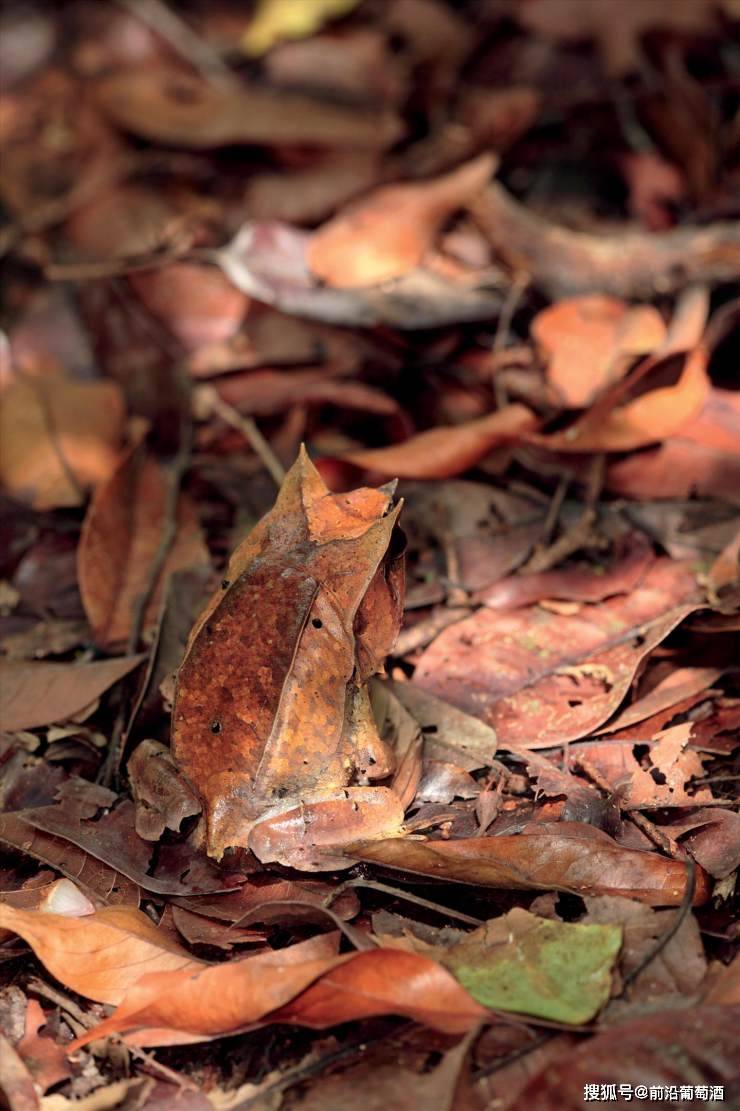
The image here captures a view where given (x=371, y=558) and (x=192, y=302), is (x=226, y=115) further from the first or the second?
(x=371, y=558)

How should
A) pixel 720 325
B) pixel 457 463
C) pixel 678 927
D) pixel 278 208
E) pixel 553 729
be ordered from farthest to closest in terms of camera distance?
pixel 278 208 → pixel 720 325 → pixel 457 463 → pixel 553 729 → pixel 678 927

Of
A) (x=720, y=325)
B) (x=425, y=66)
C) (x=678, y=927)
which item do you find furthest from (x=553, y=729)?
(x=425, y=66)

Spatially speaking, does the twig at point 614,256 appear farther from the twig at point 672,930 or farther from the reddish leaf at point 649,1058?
the reddish leaf at point 649,1058

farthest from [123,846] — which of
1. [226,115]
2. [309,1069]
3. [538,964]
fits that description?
[226,115]

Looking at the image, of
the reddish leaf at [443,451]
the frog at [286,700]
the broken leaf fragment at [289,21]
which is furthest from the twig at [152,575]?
the broken leaf fragment at [289,21]

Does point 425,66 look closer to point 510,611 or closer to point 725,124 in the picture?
point 725,124
